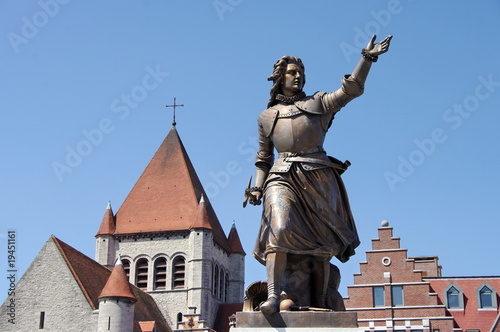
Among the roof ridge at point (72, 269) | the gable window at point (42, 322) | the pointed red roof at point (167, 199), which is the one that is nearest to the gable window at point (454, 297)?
the roof ridge at point (72, 269)

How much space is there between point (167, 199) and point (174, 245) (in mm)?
4486

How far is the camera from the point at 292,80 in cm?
731

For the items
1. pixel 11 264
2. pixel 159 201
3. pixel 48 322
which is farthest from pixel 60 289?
pixel 159 201

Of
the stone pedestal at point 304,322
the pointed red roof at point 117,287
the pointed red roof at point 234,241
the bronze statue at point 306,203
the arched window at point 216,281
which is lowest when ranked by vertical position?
the stone pedestal at point 304,322

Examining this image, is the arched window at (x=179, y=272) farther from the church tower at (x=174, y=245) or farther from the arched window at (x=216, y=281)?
the arched window at (x=216, y=281)

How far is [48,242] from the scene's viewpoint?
144 feet

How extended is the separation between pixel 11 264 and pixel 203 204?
119 ft

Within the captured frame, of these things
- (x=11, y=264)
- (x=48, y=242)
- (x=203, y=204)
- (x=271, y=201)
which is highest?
(x=203, y=204)

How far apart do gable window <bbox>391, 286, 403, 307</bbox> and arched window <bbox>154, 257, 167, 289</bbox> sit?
107ft

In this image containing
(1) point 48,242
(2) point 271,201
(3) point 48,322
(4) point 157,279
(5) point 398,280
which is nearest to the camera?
(2) point 271,201

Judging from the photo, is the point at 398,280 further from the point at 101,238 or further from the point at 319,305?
the point at 101,238

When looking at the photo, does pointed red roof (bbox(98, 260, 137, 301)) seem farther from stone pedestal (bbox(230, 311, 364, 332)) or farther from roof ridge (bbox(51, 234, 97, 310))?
stone pedestal (bbox(230, 311, 364, 332))

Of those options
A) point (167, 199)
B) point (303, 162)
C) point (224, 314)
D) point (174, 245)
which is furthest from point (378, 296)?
point (167, 199)

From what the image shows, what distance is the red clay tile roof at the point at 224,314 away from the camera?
59.3 metres
